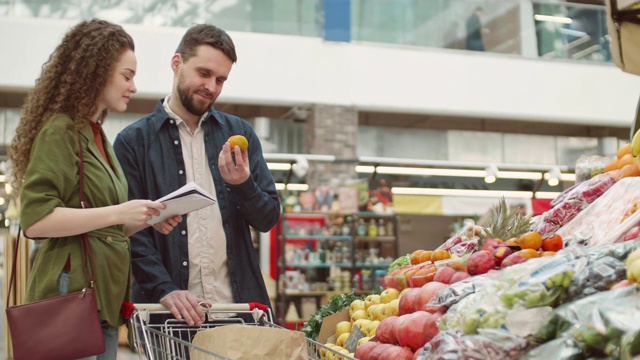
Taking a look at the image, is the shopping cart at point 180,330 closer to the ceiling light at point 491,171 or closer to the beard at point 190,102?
the beard at point 190,102

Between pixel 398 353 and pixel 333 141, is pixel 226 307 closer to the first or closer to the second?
pixel 398 353

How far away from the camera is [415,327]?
6.17 ft

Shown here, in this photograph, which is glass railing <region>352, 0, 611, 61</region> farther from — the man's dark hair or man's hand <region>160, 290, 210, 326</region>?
man's hand <region>160, 290, 210, 326</region>

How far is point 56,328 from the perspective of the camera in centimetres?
211

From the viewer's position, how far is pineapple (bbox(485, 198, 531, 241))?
2412 millimetres

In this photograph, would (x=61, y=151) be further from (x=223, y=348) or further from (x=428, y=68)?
(x=428, y=68)

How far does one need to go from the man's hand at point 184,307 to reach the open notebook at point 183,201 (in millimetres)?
227

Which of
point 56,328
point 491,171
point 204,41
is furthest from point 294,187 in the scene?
point 56,328

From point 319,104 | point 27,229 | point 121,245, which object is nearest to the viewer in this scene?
point 27,229

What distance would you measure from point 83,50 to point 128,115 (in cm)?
872

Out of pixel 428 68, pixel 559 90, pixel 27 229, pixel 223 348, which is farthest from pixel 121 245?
pixel 559 90

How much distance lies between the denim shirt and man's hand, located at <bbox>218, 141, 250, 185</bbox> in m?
0.06

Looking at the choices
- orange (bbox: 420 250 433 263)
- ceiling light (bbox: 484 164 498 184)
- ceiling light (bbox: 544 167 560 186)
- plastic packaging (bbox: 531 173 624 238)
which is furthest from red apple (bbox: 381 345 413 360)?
ceiling light (bbox: 544 167 560 186)

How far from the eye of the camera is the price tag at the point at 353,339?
88.8 inches
